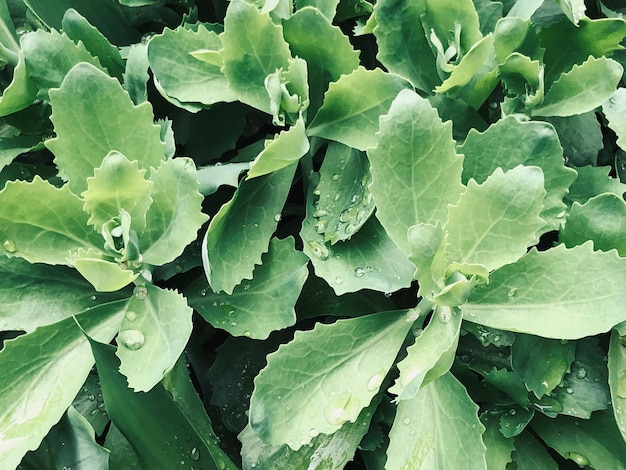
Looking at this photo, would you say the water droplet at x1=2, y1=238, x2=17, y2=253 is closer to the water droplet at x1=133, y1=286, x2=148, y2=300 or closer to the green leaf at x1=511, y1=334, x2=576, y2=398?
the water droplet at x1=133, y1=286, x2=148, y2=300

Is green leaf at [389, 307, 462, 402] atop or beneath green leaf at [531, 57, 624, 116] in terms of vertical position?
beneath

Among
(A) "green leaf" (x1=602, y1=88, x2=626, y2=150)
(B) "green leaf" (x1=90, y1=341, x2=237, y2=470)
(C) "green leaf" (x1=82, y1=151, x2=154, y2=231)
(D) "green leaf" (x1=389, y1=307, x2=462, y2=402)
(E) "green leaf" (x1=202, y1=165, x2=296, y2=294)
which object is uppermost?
(A) "green leaf" (x1=602, y1=88, x2=626, y2=150)

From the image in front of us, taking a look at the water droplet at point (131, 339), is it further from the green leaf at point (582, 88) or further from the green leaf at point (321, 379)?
the green leaf at point (582, 88)

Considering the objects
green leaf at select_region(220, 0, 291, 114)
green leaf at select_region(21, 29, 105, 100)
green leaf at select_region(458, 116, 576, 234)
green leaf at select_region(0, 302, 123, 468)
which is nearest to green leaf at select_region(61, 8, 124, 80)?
green leaf at select_region(21, 29, 105, 100)

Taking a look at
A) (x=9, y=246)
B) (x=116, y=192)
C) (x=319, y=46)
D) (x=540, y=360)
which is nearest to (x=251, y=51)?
(x=319, y=46)

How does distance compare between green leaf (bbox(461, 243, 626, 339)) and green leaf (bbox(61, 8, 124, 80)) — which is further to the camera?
green leaf (bbox(61, 8, 124, 80))

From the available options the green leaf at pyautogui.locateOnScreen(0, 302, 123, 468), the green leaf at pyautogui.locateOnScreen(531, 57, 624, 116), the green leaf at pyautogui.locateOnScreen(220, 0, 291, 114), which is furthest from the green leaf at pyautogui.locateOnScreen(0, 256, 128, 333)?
the green leaf at pyautogui.locateOnScreen(531, 57, 624, 116)
